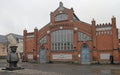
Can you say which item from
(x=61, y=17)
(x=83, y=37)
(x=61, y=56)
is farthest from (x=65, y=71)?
(x=61, y=17)

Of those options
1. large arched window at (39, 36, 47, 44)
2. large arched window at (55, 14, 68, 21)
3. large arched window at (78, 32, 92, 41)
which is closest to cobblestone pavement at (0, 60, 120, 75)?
large arched window at (78, 32, 92, 41)

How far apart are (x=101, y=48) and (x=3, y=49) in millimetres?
36294

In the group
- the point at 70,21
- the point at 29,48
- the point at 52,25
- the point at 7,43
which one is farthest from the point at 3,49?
the point at 70,21

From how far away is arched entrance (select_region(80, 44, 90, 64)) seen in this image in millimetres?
37812

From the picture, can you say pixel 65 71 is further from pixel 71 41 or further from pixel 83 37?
pixel 71 41

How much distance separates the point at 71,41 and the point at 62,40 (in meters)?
2.14

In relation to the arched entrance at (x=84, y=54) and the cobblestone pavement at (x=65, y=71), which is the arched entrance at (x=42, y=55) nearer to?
the arched entrance at (x=84, y=54)

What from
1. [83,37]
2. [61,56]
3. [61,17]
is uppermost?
[61,17]

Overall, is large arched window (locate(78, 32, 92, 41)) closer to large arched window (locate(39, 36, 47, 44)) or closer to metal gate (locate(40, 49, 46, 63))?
large arched window (locate(39, 36, 47, 44))

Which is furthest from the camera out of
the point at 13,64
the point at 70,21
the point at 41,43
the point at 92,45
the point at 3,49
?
the point at 3,49

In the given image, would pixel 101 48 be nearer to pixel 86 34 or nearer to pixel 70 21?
pixel 86 34

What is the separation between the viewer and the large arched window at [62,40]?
40.2m

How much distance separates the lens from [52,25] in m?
42.5

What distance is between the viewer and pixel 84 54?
38.2m
